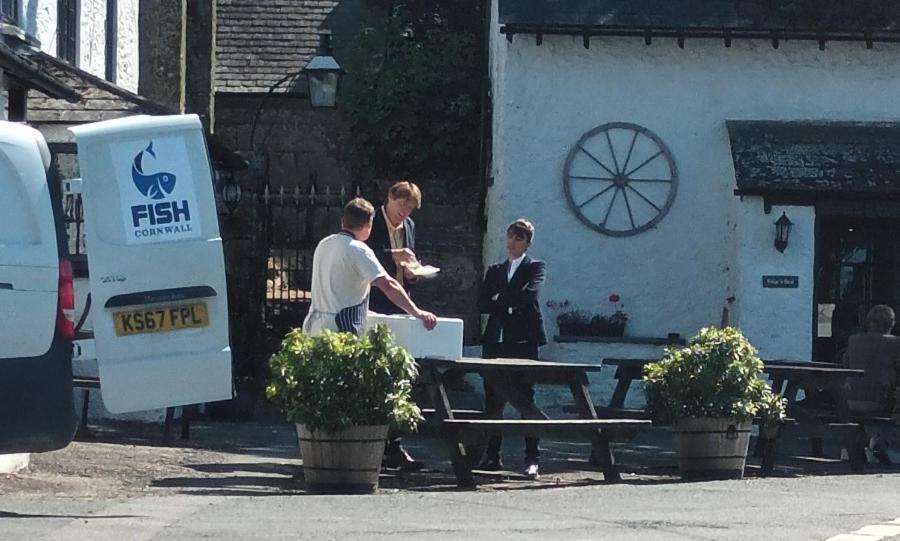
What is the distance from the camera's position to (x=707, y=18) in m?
19.9

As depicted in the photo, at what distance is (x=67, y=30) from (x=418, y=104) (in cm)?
560

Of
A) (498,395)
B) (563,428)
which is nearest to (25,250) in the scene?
(563,428)

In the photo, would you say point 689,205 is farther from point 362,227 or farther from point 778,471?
point 362,227

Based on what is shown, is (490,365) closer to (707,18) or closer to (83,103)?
(83,103)

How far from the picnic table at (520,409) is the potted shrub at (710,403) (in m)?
0.37

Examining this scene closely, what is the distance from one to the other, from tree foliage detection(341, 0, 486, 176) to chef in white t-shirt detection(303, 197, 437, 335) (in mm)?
12294

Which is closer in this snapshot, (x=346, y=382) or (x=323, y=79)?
(x=346, y=382)

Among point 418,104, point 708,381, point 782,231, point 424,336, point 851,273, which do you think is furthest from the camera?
point 418,104

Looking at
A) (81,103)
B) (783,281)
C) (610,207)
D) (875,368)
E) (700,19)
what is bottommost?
(875,368)

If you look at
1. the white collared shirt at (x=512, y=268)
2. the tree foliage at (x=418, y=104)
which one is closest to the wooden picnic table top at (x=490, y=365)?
the white collared shirt at (x=512, y=268)

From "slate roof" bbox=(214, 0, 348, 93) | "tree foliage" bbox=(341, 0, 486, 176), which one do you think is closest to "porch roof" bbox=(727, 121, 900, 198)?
"tree foliage" bbox=(341, 0, 486, 176)

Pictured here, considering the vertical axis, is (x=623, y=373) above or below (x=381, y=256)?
below

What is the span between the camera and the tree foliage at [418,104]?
23750 mm

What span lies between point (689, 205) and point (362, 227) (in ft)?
30.5
